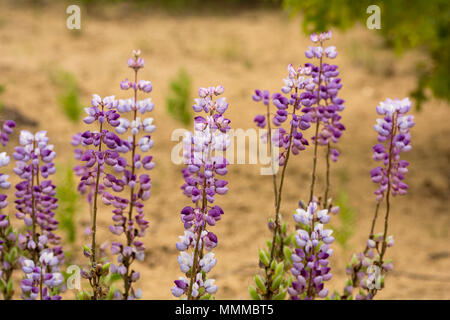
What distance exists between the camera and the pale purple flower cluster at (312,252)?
2252mm

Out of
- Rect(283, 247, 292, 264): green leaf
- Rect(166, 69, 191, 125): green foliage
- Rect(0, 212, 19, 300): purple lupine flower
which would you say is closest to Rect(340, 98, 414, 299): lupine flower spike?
Rect(283, 247, 292, 264): green leaf

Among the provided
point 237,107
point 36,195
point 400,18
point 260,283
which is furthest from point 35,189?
point 237,107

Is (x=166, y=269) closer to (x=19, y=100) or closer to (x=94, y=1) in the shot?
(x=19, y=100)

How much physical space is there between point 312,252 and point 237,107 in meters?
4.70

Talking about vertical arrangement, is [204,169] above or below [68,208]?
above

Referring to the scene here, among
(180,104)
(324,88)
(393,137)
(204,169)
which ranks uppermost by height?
(180,104)

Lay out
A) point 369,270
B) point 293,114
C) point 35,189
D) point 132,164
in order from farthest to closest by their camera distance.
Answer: point 369,270 → point 35,189 → point 132,164 → point 293,114

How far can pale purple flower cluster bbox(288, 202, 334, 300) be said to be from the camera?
88.7 inches

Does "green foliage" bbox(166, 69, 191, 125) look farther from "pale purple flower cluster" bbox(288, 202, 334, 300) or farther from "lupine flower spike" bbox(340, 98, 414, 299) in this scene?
"pale purple flower cluster" bbox(288, 202, 334, 300)

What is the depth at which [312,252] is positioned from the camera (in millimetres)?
2287

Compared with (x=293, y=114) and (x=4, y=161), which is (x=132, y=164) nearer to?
(x=4, y=161)

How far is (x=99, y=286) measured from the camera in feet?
7.78

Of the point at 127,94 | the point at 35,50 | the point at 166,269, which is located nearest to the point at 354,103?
the point at 127,94

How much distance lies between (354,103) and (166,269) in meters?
3.93
